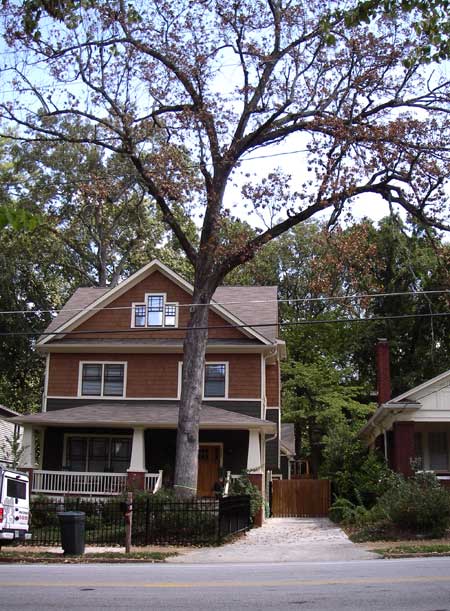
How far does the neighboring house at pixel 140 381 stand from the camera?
92.9 ft

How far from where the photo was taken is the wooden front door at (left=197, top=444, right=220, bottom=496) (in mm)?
28609

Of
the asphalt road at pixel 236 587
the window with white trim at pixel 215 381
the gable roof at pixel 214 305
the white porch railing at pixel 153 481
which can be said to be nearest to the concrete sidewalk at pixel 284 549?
the asphalt road at pixel 236 587

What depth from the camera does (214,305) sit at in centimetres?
2850

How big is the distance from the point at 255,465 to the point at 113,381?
720cm

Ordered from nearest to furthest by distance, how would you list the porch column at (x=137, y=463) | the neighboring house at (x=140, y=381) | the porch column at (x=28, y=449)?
the porch column at (x=137, y=463) → the porch column at (x=28, y=449) → the neighboring house at (x=140, y=381)

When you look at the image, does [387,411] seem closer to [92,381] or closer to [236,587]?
[92,381]

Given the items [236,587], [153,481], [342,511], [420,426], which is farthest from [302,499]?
[236,587]

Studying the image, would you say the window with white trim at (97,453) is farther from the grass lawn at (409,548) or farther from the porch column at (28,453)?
the grass lawn at (409,548)

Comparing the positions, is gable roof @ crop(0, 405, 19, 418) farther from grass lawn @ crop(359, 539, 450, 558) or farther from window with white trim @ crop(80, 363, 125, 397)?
grass lawn @ crop(359, 539, 450, 558)

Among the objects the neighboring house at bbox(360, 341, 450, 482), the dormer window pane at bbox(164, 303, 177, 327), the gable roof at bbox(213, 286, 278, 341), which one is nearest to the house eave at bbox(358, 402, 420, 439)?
the neighboring house at bbox(360, 341, 450, 482)

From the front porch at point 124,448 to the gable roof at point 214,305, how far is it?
348 centimetres

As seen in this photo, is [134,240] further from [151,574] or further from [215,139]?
[151,574]

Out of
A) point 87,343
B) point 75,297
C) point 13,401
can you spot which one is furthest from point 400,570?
point 13,401

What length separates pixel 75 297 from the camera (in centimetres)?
3375
